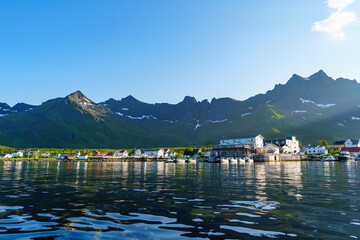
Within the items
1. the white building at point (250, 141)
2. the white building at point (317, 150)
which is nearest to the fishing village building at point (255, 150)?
the white building at point (250, 141)

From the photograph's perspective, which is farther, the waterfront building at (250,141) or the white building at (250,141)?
the white building at (250,141)

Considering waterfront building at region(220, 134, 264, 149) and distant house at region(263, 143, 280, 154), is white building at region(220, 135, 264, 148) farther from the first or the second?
distant house at region(263, 143, 280, 154)

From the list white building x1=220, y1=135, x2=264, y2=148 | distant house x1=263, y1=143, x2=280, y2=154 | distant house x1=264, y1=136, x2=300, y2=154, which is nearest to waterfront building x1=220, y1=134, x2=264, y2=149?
→ white building x1=220, y1=135, x2=264, y2=148

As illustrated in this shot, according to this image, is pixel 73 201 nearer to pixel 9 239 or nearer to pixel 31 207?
pixel 31 207

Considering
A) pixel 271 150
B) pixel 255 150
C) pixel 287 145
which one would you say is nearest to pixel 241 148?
pixel 255 150

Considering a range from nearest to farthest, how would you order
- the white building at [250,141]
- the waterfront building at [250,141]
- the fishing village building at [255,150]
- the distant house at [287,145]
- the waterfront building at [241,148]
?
the fishing village building at [255,150] → the waterfront building at [241,148] → the waterfront building at [250,141] → the white building at [250,141] → the distant house at [287,145]

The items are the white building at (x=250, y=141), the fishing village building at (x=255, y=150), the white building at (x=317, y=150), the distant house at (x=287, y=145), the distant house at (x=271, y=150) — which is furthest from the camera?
the white building at (x=317, y=150)

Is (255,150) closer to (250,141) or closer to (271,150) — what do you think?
(271,150)

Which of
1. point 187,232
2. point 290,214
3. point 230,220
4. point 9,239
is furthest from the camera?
point 290,214

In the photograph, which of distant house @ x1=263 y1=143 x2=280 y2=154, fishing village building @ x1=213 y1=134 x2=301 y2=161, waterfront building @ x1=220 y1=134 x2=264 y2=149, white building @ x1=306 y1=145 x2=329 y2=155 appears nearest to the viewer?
fishing village building @ x1=213 y1=134 x2=301 y2=161

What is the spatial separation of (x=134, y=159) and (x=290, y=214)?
182 metres

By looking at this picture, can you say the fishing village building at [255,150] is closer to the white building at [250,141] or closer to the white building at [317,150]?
the white building at [250,141]

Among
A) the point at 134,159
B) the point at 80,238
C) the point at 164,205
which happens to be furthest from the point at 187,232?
the point at 134,159

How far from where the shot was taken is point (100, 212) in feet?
47.0
